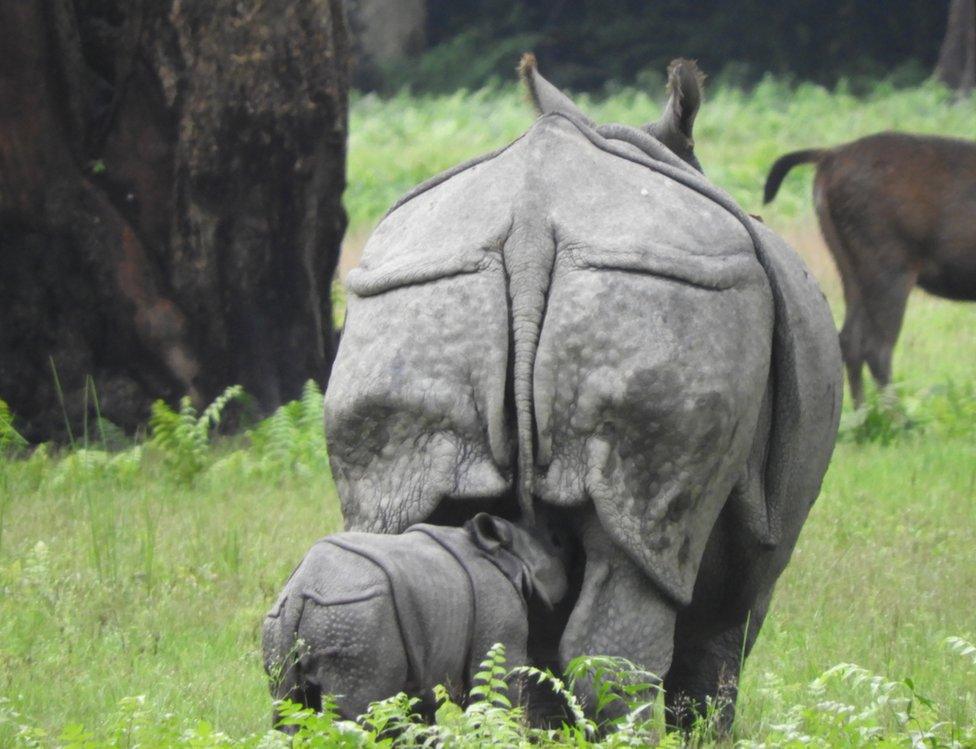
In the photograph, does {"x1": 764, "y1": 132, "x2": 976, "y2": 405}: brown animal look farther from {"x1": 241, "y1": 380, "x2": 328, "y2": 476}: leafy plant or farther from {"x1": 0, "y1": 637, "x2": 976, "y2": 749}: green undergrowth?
{"x1": 0, "y1": 637, "x2": 976, "y2": 749}: green undergrowth

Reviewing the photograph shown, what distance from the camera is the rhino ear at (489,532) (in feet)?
12.8

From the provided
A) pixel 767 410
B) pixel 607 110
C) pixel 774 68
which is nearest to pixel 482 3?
pixel 774 68

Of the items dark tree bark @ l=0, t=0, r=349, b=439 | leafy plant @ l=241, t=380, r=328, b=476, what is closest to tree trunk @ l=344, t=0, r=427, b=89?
dark tree bark @ l=0, t=0, r=349, b=439

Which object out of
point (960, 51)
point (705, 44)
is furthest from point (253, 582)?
point (705, 44)

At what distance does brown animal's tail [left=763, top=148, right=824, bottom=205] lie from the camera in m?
13.7

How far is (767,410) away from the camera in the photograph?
457cm

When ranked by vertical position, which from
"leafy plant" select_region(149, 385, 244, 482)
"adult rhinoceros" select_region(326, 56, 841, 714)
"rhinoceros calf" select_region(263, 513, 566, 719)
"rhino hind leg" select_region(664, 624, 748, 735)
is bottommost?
"leafy plant" select_region(149, 385, 244, 482)

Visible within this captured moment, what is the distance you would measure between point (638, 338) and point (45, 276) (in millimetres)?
7172

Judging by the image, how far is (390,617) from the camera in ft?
11.7

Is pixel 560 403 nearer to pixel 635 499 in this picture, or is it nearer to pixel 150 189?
pixel 635 499

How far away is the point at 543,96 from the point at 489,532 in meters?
1.44

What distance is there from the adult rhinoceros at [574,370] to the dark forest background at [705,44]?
112 feet

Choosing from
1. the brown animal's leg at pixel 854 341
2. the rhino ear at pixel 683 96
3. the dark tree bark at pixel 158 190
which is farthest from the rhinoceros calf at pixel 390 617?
the brown animal's leg at pixel 854 341

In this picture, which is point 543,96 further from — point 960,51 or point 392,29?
point 392,29
